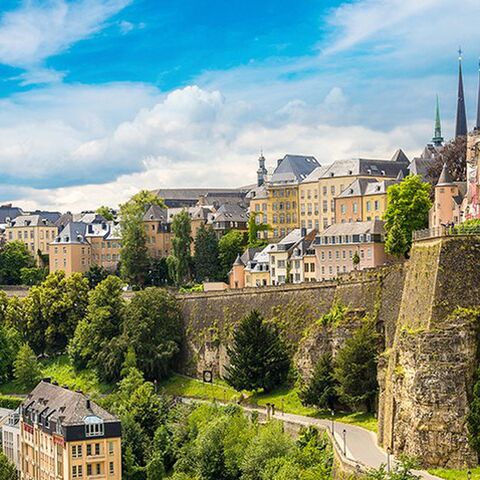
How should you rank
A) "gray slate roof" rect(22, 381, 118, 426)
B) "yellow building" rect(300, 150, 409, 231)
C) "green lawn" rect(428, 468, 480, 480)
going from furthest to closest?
"yellow building" rect(300, 150, 409, 231) → "gray slate roof" rect(22, 381, 118, 426) → "green lawn" rect(428, 468, 480, 480)

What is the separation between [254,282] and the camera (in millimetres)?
95188

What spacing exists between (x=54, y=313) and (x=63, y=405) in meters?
23.6

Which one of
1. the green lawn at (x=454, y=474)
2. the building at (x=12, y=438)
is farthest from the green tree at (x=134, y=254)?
the green lawn at (x=454, y=474)

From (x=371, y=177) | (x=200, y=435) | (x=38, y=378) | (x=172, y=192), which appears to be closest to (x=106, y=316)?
(x=38, y=378)

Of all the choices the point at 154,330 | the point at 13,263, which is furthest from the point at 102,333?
the point at 13,263

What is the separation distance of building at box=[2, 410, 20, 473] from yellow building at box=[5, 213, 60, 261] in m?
47.3

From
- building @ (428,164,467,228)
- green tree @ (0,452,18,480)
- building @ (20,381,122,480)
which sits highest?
building @ (428,164,467,228)

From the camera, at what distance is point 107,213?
13338 centimetres

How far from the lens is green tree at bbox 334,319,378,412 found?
192 ft

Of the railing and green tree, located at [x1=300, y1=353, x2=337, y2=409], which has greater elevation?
the railing

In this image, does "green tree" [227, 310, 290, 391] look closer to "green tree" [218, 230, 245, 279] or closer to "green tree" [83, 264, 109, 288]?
"green tree" [218, 230, 245, 279]

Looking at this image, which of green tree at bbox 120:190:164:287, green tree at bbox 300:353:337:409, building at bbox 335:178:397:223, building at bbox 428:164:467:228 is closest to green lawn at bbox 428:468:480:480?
green tree at bbox 300:353:337:409

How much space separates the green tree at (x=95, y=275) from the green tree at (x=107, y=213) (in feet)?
67.4

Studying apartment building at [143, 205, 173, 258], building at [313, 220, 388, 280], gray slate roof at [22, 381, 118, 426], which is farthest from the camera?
apartment building at [143, 205, 173, 258]
